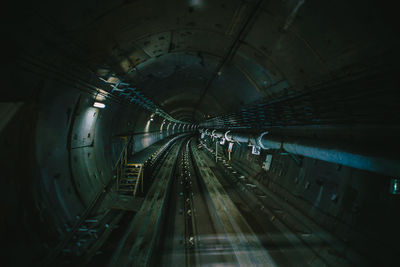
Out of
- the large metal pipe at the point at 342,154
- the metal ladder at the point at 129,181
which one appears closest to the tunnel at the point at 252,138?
the large metal pipe at the point at 342,154

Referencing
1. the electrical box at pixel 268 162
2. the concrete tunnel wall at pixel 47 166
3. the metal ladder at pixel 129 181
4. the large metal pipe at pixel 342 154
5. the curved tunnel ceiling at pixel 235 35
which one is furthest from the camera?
the electrical box at pixel 268 162

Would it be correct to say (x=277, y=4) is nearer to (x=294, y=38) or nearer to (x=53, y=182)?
(x=294, y=38)

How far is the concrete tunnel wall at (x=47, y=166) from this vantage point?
3031mm

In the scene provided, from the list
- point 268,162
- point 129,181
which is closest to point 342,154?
point 268,162

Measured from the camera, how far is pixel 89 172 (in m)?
5.50

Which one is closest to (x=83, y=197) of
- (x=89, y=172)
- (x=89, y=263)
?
(x=89, y=172)

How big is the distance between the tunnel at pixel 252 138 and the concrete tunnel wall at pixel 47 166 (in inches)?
1.1

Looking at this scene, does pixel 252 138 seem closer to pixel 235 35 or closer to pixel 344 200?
pixel 344 200

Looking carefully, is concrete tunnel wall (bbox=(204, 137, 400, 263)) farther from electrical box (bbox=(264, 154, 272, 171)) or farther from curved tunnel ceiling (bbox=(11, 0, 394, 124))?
curved tunnel ceiling (bbox=(11, 0, 394, 124))

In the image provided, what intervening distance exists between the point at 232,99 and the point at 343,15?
6.59m

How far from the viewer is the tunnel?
2791 millimetres

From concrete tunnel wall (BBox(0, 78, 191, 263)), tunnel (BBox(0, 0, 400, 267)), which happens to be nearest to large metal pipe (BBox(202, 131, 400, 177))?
tunnel (BBox(0, 0, 400, 267))

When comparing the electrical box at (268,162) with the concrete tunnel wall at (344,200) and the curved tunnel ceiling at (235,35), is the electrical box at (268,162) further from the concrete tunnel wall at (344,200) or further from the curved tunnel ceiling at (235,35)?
the curved tunnel ceiling at (235,35)

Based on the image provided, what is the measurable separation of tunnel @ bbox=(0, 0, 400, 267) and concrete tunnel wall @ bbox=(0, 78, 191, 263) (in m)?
0.03
